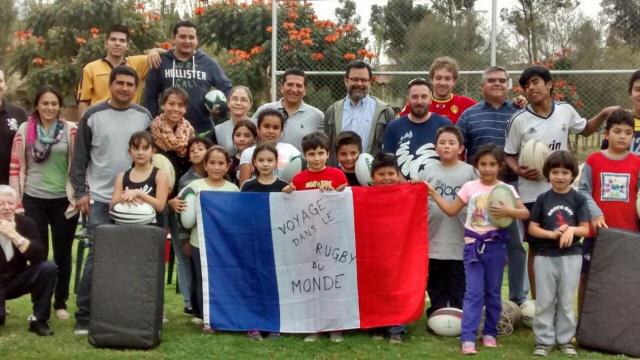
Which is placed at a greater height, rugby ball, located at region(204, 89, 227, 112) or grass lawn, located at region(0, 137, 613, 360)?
rugby ball, located at region(204, 89, 227, 112)

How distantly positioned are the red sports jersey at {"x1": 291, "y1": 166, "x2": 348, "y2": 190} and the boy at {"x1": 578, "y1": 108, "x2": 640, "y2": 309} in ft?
6.11

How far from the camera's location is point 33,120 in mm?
6738

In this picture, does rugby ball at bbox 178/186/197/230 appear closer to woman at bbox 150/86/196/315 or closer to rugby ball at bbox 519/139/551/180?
woman at bbox 150/86/196/315

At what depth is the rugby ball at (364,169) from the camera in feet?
20.9

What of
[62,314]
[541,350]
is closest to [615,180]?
[541,350]

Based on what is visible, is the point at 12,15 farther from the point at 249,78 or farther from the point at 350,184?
the point at 350,184

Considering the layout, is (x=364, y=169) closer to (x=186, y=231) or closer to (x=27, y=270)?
(x=186, y=231)

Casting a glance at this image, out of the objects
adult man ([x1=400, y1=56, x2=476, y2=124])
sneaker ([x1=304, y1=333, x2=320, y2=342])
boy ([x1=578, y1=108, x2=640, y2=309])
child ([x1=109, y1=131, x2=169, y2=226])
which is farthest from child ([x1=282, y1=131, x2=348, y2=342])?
boy ([x1=578, y1=108, x2=640, y2=309])

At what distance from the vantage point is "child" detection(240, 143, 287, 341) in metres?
6.20

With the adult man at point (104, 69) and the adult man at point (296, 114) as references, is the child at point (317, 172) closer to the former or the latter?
the adult man at point (296, 114)

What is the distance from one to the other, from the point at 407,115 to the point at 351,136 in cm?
63

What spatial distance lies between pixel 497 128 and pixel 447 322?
1.73 metres

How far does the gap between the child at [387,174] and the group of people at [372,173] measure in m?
0.01

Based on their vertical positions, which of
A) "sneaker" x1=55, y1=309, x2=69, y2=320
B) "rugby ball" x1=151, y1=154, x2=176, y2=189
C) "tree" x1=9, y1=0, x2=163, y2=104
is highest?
"tree" x1=9, y1=0, x2=163, y2=104
